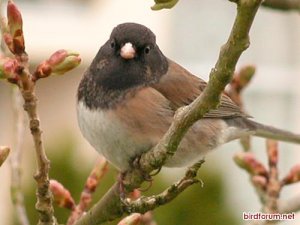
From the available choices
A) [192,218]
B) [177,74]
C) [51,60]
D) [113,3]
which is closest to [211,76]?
[51,60]

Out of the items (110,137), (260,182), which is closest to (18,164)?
(110,137)

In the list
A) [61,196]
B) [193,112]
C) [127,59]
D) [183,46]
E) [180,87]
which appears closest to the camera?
[193,112]

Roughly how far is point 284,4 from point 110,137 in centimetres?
57

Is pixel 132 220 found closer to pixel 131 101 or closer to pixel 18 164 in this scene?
pixel 18 164

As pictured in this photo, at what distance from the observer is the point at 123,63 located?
8.46 feet

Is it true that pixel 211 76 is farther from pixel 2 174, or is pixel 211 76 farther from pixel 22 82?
pixel 2 174

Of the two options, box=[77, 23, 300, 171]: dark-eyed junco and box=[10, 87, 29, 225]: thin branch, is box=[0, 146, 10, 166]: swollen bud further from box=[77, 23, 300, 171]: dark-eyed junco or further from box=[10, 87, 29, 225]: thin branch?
box=[77, 23, 300, 171]: dark-eyed junco

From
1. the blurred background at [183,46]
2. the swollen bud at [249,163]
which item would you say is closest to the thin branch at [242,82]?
the swollen bud at [249,163]

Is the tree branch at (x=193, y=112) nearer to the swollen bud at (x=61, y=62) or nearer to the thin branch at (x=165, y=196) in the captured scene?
the thin branch at (x=165, y=196)

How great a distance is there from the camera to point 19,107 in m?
2.38

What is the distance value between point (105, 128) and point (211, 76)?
84 centimetres

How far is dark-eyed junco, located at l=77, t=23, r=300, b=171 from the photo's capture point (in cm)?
249

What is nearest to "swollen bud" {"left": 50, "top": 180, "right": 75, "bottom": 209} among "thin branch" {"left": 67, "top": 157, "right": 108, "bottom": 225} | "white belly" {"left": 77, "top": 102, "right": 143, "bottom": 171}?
"thin branch" {"left": 67, "top": 157, "right": 108, "bottom": 225}

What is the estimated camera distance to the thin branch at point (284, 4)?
2.45m
